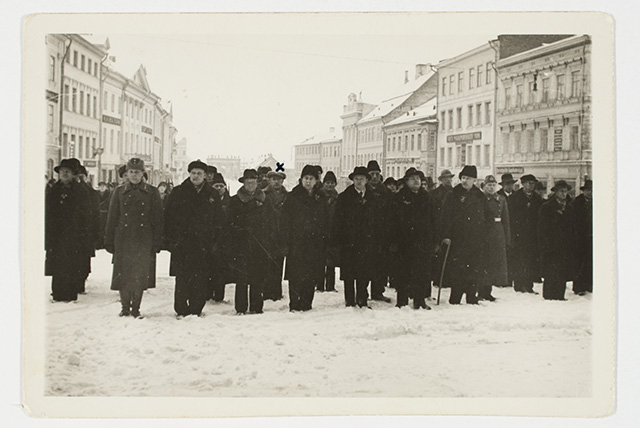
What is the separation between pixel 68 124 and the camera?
353 cm

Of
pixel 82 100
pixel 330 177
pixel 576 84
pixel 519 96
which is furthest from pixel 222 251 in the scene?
pixel 576 84

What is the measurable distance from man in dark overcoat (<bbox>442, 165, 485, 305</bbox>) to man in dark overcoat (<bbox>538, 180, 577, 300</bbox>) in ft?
1.41

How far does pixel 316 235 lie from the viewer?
3.81 metres

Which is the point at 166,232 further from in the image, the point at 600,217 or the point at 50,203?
the point at 600,217

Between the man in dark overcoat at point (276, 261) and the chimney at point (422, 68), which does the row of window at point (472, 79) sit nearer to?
the chimney at point (422, 68)

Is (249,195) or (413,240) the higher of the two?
(249,195)

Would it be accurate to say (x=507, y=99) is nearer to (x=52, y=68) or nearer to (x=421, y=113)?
(x=421, y=113)

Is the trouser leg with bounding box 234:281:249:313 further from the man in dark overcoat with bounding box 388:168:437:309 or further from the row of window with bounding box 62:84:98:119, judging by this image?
the row of window with bounding box 62:84:98:119

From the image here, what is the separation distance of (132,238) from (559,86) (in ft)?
10.3

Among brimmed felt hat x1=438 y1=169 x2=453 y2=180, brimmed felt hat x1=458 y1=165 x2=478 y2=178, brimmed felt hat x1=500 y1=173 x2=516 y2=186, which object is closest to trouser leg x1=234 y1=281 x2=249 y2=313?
brimmed felt hat x1=438 y1=169 x2=453 y2=180

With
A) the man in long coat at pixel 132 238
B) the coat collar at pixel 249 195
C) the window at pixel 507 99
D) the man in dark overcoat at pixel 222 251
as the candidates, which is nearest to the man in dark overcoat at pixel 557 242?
the window at pixel 507 99

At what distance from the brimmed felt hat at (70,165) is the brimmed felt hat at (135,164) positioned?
36cm

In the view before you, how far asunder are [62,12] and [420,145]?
2599 mm

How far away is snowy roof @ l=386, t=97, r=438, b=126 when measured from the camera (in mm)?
3707
